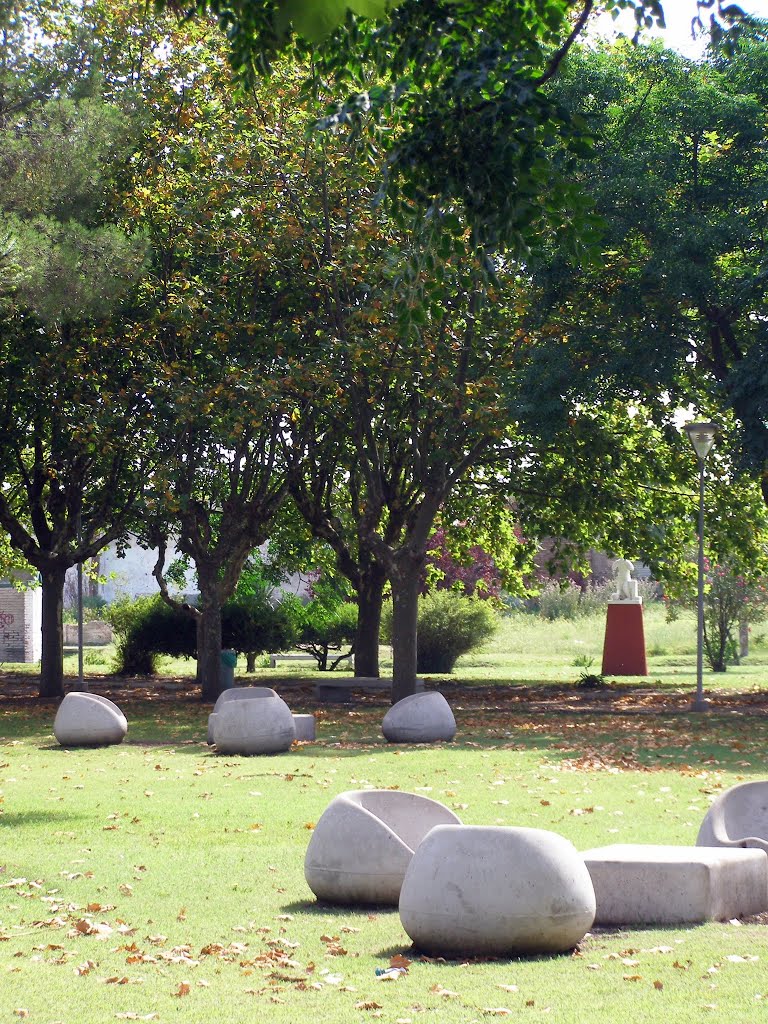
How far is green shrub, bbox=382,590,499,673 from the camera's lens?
113 feet

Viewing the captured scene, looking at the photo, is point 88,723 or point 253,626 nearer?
point 88,723

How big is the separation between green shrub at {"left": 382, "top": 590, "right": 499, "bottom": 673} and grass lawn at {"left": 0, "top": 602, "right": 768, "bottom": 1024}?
13.6 metres

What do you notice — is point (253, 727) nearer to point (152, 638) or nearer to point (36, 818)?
point (36, 818)

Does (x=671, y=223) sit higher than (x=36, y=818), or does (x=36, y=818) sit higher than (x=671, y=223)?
(x=671, y=223)

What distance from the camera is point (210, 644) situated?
2495cm

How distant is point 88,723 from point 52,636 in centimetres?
963

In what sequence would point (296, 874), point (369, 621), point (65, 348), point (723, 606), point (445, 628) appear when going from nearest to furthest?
1. point (296, 874)
2. point (65, 348)
3. point (369, 621)
4. point (723, 606)
5. point (445, 628)

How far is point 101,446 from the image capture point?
22.0 m

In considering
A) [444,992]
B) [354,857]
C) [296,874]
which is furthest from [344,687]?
[444,992]

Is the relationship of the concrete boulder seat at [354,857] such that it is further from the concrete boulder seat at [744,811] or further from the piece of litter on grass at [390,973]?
the concrete boulder seat at [744,811]

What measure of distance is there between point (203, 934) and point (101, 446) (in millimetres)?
15916

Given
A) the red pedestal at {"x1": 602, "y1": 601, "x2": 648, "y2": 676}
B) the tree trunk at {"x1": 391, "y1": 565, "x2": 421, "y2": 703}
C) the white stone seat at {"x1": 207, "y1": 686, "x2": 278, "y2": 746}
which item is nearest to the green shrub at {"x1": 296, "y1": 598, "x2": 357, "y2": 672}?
the red pedestal at {"x1": 602, "y1": 601, "x2": 648, "y2": 676}

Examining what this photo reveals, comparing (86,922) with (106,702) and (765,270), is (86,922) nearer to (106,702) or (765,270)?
(106,702)

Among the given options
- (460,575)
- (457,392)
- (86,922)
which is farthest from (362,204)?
(460,575)
